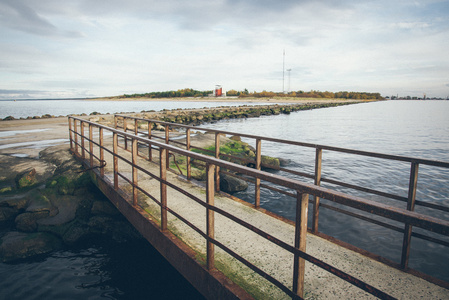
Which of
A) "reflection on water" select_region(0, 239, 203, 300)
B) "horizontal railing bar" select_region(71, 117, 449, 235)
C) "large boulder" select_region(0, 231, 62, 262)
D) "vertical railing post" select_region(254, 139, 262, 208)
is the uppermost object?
"horizontal railing bar" select_region(71, 117, 449, 235)

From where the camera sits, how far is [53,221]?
6426 mm

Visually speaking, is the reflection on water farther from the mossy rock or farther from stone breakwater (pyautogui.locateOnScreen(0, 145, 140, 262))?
the mossy rock

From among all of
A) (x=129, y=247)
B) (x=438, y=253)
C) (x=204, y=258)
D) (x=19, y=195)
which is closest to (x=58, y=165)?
(x=19, y=195)

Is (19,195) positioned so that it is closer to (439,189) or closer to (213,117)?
(439,189)

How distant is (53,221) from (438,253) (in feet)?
27.0

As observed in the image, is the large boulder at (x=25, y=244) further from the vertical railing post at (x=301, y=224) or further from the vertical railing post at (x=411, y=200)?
the vertical railing post at (x=411, y=200)

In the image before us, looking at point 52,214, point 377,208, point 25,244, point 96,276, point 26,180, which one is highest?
point 377,208

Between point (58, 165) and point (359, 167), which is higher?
point (58, 165)

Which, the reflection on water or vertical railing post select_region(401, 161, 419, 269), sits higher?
vertical railing post select_region(401, 161, 419, 269)

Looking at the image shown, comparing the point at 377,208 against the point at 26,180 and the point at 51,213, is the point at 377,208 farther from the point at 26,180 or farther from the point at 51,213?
the point at 26,180

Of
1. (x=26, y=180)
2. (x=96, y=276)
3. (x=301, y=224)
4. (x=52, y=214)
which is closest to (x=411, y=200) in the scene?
(x=301, y=224)

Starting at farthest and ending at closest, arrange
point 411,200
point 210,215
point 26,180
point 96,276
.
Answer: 1. point 26,180
2. point 96,276
3. point 411,200
4. point 210,215

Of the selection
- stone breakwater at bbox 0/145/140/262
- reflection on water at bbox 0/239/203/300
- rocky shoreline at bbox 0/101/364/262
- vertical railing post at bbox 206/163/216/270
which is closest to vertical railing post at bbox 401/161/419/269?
vertical railing post at bbox 206/163/216/270

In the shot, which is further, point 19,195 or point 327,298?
point 19,195
